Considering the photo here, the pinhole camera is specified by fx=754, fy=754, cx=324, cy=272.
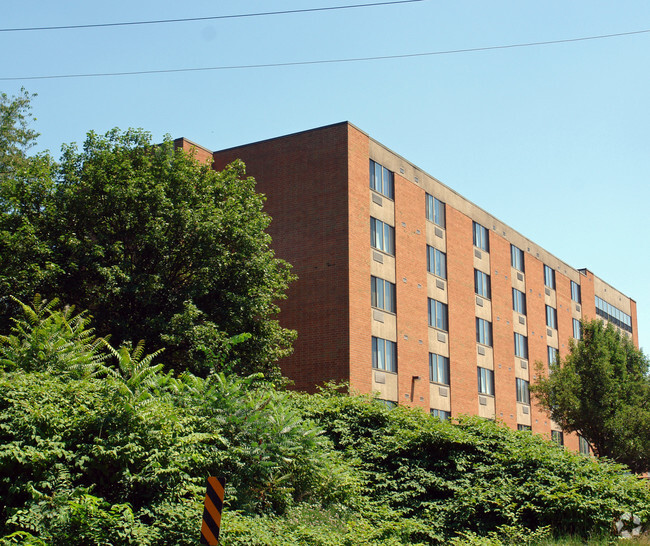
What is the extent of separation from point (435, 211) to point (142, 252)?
19.8 meters

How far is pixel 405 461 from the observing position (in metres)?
17.7

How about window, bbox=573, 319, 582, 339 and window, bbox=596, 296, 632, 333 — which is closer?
window, bbox=573, 319, 582, 339

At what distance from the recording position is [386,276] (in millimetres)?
33906

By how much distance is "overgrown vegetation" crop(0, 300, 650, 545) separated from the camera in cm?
1097

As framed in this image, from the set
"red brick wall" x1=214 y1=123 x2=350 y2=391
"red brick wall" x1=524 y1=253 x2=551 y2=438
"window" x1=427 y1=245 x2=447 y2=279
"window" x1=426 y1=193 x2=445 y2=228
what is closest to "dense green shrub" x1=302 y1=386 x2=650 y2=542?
"red brick wall" x1=214 y1=123 x2=350 y2=391

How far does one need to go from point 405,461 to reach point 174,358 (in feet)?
29.0

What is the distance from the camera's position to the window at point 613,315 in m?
62.5

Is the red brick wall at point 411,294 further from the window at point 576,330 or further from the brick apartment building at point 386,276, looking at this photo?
the window at point 576,330

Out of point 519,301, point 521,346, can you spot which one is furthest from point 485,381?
point 519,301

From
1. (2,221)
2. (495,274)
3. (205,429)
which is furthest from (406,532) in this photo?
(495,274)

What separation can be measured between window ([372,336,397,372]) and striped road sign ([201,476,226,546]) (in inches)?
909

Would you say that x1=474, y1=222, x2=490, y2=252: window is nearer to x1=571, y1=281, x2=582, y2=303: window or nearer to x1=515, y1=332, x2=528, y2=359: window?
x1=515, y1=332, x2=528, y2=359: window

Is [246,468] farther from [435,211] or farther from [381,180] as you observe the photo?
[435,211]

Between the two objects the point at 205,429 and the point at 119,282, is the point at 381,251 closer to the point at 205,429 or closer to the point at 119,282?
the point at 119,282
